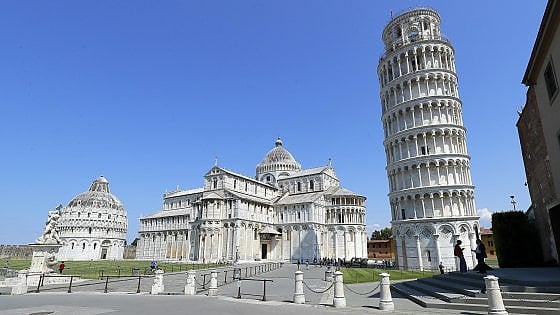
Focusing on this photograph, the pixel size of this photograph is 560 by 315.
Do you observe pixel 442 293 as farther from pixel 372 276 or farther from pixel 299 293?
pixel 372 276

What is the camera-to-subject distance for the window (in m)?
14.6

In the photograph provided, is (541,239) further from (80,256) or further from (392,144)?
(80,256)

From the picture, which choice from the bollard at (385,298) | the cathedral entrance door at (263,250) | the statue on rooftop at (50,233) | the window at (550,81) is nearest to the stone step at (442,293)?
the bollard at (385,298)

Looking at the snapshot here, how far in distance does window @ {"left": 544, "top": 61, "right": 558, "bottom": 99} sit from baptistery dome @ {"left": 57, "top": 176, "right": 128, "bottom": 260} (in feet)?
370

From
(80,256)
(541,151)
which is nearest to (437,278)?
(541,151)

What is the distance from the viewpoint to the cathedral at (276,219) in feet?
197

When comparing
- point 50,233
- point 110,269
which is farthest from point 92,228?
point 50,233

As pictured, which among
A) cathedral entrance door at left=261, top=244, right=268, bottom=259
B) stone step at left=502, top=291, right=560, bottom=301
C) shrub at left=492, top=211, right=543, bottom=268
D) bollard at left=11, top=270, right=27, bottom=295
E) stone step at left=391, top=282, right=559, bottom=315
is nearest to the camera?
stone step at left=391, top=282, right=559, bottom=315

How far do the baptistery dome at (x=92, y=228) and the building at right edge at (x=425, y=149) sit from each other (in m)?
94.4

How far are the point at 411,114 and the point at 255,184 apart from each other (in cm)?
3702

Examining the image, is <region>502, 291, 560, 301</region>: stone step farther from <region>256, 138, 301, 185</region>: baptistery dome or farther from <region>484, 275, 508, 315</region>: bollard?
<region>256, 138, 301, 185</region>: baptistery dome

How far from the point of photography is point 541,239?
20188 mm

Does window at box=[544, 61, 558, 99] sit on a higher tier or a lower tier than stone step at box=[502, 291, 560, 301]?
higher

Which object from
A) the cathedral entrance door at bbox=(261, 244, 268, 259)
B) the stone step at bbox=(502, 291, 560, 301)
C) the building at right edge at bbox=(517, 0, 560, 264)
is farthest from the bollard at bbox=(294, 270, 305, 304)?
the cathedral entrance door at bbox=(261, 244, 268, 259)
